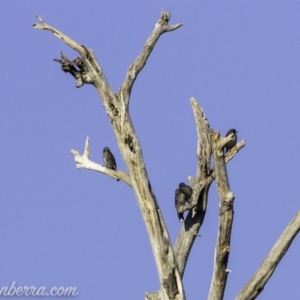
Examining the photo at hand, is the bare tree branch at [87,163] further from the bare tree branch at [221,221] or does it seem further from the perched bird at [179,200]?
the bare tree branch at [221,221]

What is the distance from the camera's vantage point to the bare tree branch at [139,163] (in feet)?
48.0

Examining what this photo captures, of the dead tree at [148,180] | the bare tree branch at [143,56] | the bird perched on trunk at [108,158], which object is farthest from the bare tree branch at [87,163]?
the bird perched on trunk at [108,158]

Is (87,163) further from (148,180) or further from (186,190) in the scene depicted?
(186,190)

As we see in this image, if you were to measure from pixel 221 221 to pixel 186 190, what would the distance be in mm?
4081

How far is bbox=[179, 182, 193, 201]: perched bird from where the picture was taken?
1666cm

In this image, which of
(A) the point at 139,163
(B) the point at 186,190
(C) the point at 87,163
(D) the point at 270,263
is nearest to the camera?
(D) the point at 270,263

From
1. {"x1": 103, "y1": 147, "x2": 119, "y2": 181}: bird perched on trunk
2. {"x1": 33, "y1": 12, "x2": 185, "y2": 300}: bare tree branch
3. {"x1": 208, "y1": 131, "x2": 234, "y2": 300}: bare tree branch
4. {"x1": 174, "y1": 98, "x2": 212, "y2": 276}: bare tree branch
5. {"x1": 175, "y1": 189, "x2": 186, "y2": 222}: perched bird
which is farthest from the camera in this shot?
{"x1": 103, "y1": 147, "x2": 119, "y2": 181}: bird perched on trunk

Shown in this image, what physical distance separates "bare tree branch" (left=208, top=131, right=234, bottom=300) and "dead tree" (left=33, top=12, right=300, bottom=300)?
19 millimetres

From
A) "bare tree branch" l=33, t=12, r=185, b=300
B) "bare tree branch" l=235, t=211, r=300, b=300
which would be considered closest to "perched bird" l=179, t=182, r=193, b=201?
"bare tree branch" l=33, t=12, r=185, b=300

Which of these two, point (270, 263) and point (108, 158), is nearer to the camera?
point (270, 263)

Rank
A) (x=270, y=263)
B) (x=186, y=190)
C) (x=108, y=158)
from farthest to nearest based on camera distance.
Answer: (x=108, y=158)
(x=186, y=190)
(x=270, y=263)

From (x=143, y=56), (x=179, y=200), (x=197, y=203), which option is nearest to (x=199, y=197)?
(x=197, y=203)

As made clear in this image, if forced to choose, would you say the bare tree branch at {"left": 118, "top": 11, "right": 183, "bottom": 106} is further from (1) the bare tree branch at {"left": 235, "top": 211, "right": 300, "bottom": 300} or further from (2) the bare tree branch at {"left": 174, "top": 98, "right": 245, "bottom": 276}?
(1) the bare tree branch at {"left": 235, "top": 211, "right": 300, "bottom": 300}

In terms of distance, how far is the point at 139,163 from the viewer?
15.0 metres
